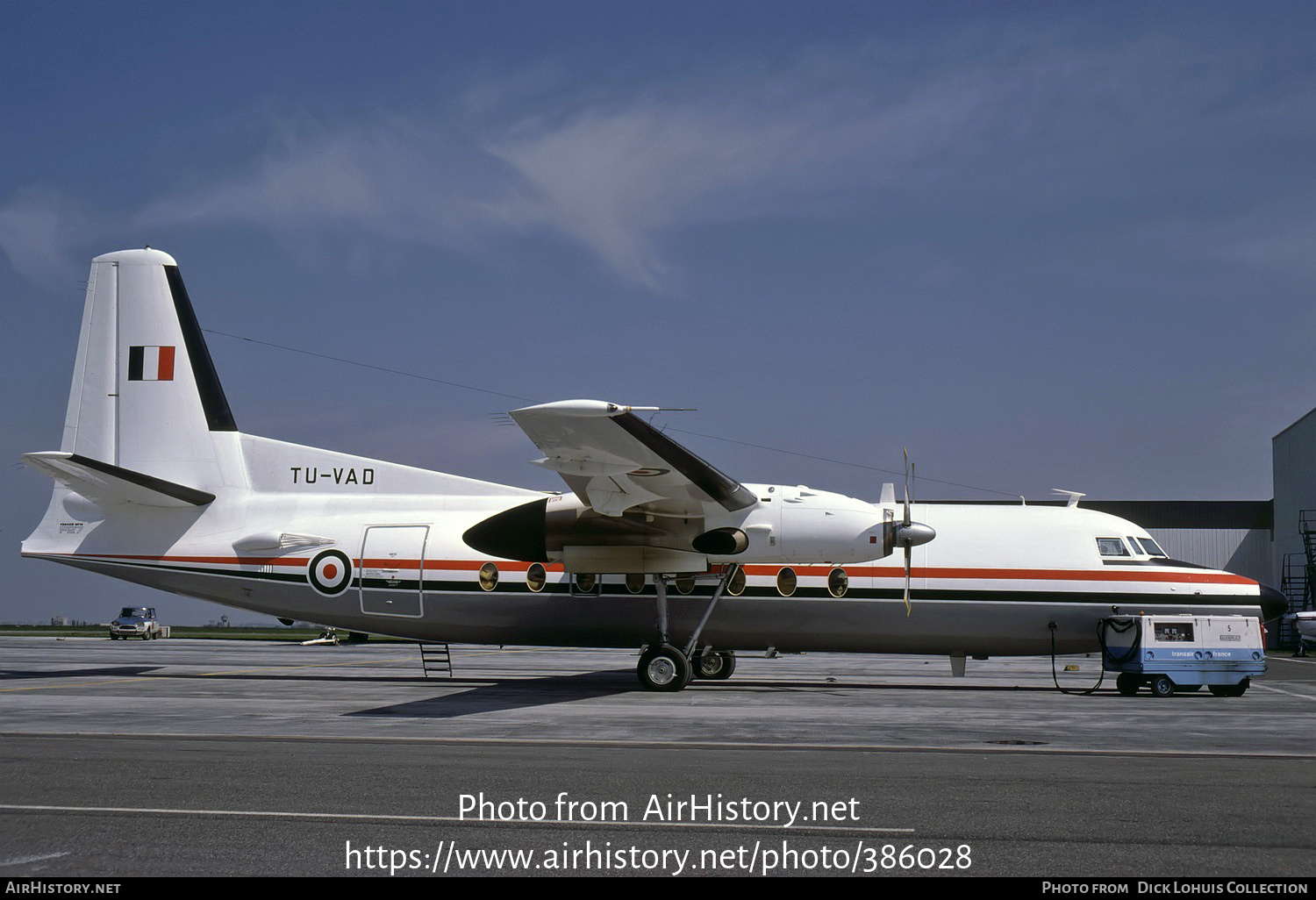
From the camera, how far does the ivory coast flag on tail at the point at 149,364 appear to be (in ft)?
73.8

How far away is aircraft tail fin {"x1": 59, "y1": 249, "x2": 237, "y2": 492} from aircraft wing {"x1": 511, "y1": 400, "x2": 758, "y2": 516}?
927cm

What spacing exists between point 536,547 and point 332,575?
437 cm

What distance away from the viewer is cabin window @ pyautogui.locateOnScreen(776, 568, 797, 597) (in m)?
20.2

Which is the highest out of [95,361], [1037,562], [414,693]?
[95,361]

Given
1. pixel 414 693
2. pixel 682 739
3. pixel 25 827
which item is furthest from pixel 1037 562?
pixel 25 827

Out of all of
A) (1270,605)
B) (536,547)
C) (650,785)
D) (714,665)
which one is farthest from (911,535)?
(650,785)

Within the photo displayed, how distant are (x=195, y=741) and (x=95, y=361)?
44.2 ft

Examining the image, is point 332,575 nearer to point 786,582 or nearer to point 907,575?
point 786,582

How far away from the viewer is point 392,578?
68.7ft

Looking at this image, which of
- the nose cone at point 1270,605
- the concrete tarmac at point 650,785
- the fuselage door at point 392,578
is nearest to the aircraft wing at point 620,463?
the concrete tarmac at point 650,785

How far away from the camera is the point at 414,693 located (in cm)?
1917

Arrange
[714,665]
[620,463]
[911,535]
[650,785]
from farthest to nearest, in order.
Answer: [714,665]
[911,535]
[620,463]
[650,785]

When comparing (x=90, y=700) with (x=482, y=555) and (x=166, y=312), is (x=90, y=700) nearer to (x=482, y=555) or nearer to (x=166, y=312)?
(x=482, y=555)
